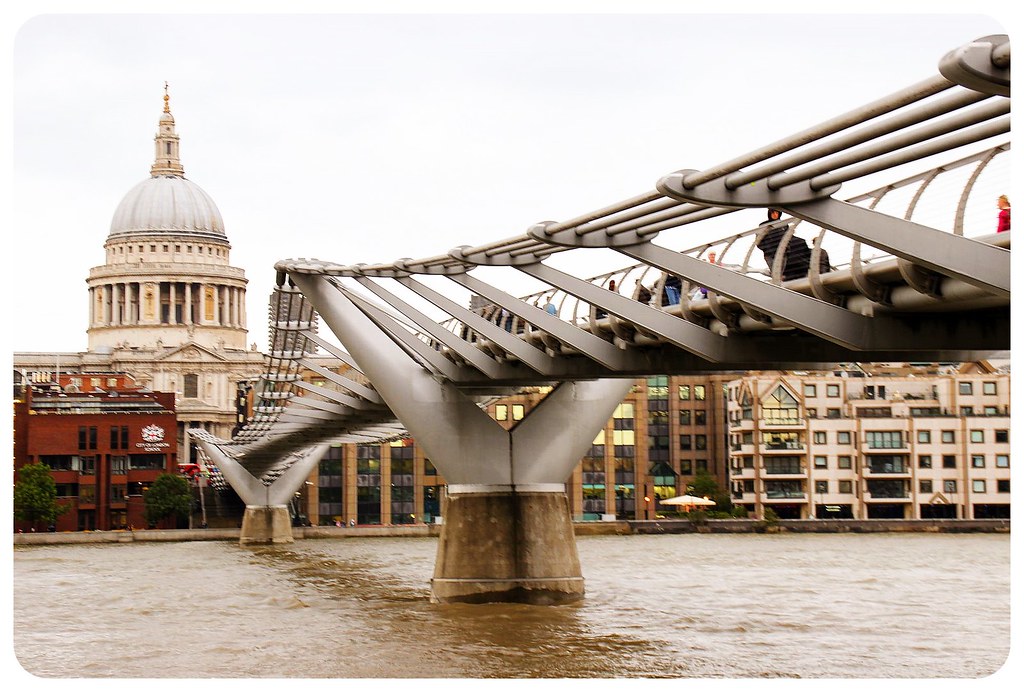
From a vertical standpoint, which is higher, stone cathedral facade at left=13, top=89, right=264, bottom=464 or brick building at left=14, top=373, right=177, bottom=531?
stone cathedral facade at left=13, top=89, right=264, bottom=464

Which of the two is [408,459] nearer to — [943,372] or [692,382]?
[692,382]

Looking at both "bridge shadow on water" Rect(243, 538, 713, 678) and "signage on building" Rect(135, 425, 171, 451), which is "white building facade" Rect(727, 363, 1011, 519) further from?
"bridge shadow on water" Rect(243, 538, 713, 678)

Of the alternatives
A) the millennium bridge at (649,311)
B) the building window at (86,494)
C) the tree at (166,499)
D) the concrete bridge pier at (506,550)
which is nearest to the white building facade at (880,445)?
the tree at (166,499)

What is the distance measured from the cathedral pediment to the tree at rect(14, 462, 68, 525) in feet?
202

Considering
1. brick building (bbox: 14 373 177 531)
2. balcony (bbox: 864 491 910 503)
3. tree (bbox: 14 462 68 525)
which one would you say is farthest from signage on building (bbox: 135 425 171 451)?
balcony (bbox: 864 491 910 503)

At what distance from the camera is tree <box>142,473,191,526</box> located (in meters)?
89.8

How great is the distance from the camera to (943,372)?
96.4 m

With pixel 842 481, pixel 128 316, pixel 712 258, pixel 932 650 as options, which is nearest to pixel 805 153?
pixel 712 258

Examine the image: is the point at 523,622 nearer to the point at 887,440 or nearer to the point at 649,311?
the point at 649,311

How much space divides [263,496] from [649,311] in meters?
61.5

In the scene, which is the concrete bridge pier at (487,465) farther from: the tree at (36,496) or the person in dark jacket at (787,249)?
the tree at (36,496)

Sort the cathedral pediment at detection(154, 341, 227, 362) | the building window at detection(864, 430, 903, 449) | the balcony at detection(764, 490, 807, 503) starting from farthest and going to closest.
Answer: the cathedral pediment at detection(154, 341, 227, 362) < the balcony at detection(764, 490, 807, 503) < the building window at detection(864, 430, 903, 449)

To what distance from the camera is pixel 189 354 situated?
144500mm

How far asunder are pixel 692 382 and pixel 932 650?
8244cm
